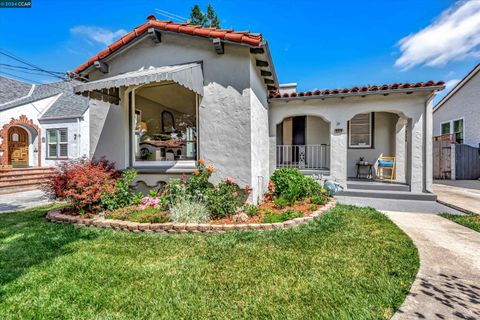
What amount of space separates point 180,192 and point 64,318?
4.79m

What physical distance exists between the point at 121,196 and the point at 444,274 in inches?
359

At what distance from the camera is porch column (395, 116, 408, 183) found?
12.7 meters

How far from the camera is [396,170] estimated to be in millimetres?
12859

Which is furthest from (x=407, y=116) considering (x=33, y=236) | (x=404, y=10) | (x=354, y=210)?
(x=33, y=236)

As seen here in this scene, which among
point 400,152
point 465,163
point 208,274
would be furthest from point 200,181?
point 465,163

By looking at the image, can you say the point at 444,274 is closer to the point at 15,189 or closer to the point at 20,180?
the point at 15,189

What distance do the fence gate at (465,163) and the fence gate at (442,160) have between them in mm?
428

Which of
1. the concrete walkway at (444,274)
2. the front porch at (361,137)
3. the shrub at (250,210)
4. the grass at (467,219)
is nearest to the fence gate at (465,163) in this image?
the front porch at (361,137)

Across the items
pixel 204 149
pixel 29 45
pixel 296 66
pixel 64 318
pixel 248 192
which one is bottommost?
pixel 64 318

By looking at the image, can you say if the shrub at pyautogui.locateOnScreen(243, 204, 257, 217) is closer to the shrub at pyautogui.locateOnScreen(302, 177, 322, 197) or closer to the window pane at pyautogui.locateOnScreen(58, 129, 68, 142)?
the shrub at pyautogui.locateOnScreen(302, 177, 322, 197)

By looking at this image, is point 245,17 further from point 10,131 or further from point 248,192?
point 10,131

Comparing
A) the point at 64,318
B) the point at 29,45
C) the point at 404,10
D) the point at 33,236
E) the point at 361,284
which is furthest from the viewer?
the point at 29,45

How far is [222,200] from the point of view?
732 centimetres

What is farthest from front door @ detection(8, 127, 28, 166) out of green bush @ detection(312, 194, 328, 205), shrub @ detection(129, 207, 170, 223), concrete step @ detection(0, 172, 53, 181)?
green bush @ detection(312, 194, 328, 205)
